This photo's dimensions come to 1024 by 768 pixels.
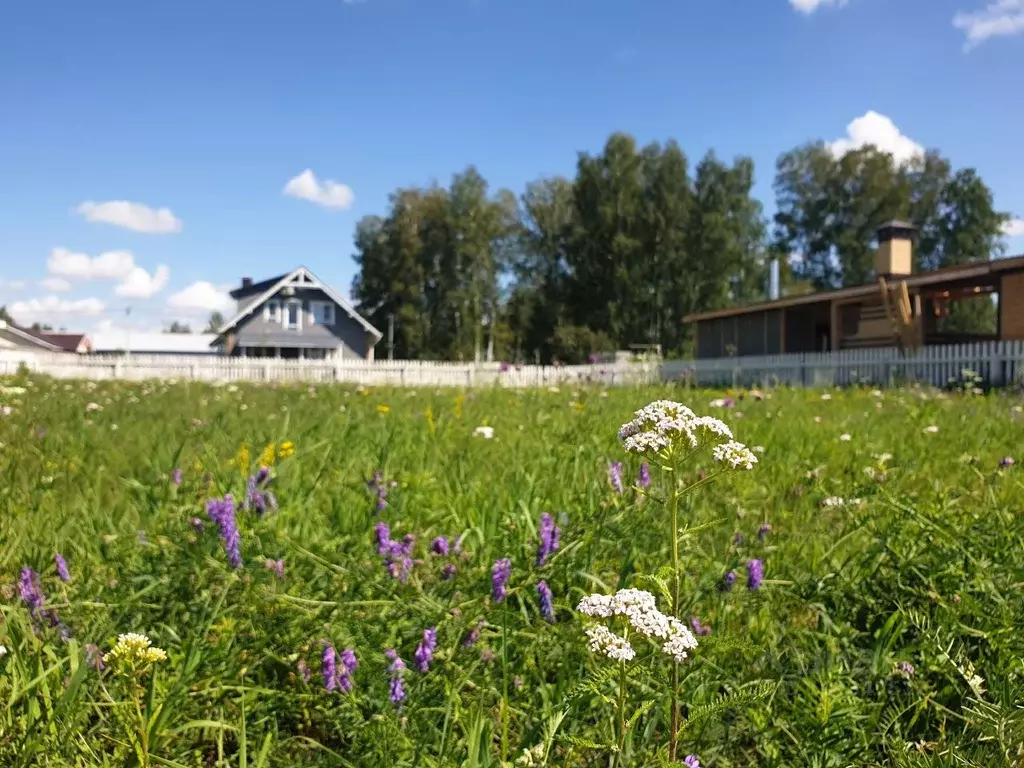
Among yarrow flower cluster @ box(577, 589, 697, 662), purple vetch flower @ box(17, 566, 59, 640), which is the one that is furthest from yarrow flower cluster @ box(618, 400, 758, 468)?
purple vetch flower @ box(17, 566, 59, 640)

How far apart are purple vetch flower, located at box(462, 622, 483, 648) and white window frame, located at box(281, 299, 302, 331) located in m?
41.7

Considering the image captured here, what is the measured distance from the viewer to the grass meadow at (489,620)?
134 cm

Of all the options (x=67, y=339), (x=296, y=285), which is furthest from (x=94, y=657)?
(x=67, y=339)

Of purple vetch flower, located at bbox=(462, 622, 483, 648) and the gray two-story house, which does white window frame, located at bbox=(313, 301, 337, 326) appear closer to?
the gray two-story house

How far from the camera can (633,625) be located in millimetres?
951

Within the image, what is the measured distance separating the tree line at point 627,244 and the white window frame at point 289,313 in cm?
909

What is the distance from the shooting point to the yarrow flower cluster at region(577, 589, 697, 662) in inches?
36.5

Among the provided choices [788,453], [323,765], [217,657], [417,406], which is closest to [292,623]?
[217,657]

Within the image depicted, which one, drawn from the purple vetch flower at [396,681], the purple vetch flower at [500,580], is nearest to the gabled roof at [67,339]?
the purple vetch flower at [500,580]

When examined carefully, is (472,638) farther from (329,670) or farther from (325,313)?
(325,313)

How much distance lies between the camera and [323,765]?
1.38 meters

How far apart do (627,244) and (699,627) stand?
4085cm

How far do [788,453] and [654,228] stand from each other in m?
40.3

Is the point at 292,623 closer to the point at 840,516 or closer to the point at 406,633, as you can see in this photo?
the point at 406,633
